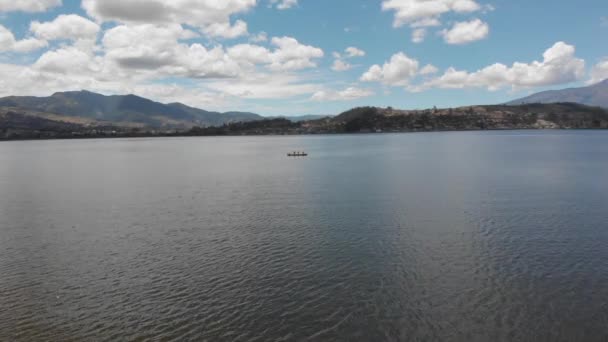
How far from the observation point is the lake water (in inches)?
1081

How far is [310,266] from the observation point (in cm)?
3819

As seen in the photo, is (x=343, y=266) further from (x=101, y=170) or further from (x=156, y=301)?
(x=101, y=170)

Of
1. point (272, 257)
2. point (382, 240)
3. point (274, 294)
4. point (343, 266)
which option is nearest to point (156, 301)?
point (274, 294)

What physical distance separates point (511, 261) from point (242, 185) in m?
64.0

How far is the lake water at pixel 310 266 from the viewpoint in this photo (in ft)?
90.1

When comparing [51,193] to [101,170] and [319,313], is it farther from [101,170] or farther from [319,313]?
[319,313]

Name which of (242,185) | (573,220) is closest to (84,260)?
(242,185)

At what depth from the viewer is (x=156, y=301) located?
102 feet

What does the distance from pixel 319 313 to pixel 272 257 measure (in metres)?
12.7

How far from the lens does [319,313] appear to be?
2917cm

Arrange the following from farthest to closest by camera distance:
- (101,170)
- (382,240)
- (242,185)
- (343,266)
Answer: (101,170) < (242,185) < (382,240) < (343,266)

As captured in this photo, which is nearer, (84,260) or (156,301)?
(156,301)

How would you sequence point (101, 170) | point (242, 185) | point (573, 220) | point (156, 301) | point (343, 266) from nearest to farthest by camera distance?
point (156, 301) < point (343, 266) < point (573, 220) < point (242, 185) < point (101, 170)

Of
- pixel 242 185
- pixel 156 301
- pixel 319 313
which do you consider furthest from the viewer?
pixel 242 185
